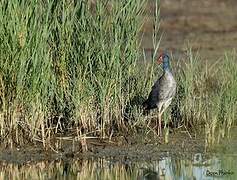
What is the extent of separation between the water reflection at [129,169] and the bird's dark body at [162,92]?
1249 mm

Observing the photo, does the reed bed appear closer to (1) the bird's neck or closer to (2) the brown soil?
(1) the bird's neck

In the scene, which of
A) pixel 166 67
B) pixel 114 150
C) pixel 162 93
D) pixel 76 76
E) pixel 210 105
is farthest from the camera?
pixel 210 105

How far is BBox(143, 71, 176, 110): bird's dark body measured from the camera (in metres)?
11.4

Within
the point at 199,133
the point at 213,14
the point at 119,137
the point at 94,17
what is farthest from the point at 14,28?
the point at 213,14

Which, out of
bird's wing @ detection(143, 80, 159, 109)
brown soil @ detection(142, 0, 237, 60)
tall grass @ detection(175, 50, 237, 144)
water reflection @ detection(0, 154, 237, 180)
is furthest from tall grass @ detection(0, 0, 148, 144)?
brown soil @ detection(142, 0, 237, 60)

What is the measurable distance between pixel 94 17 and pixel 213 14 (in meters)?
19.4

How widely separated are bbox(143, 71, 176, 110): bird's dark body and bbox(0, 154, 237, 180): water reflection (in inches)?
49.2

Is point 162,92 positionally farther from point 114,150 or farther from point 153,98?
point 114,150

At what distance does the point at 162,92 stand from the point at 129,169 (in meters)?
1.80

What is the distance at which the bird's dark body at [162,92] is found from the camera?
37.3ft

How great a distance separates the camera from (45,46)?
34.1 ft

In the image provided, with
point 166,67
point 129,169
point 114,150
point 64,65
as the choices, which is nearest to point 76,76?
point 64,65

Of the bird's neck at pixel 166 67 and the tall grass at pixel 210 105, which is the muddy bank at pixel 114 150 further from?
the bird's neck at pixel 166 67

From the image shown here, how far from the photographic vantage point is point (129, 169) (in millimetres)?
9852
